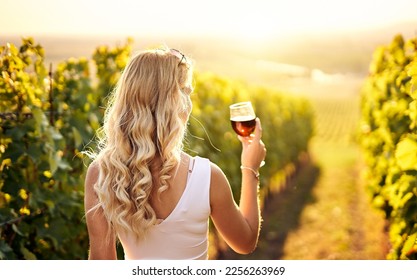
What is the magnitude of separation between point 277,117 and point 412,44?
494cm

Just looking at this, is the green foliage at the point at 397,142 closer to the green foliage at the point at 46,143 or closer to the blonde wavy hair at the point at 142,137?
the green foliage at the point at 46,143

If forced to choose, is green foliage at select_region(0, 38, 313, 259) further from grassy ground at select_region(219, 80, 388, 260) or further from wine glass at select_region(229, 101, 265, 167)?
grassy ground at select_region(219, 80, 388, 260)

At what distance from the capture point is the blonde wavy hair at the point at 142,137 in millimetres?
1565

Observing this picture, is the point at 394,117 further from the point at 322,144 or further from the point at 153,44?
the point at 322,144

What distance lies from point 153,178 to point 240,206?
0.26m

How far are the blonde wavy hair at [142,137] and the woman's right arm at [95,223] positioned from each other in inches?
0.8

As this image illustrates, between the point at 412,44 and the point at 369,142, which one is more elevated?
the point at 412,44

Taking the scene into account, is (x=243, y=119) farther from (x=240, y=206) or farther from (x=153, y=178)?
(x=153, y=178)

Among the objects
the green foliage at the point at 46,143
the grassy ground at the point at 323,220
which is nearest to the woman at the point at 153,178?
the green foliage at the point at 46,143

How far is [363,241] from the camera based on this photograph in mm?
5398

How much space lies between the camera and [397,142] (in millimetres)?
3621

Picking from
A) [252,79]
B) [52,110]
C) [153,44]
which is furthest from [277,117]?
[52,110]

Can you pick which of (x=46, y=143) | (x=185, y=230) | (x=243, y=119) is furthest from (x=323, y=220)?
(x=185, y=230)

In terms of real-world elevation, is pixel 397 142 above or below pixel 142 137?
below
